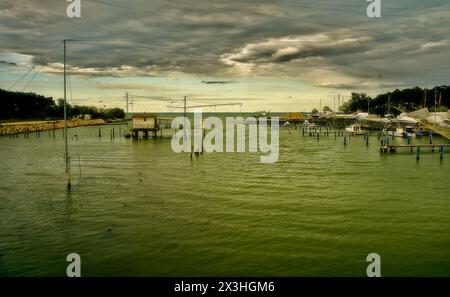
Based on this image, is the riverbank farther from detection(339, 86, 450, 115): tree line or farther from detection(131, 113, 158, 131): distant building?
detection(339, 86, 450, 115): tree line

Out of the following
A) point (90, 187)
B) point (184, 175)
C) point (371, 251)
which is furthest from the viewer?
point (184, 175)

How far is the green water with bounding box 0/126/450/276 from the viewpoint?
17578 mm

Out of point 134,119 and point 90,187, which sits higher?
point 134,119

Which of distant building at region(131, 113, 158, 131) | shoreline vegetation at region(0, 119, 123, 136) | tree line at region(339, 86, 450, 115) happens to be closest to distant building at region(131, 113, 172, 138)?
distant building at region(131, 113, 158, 131)

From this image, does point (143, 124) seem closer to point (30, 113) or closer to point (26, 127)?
point (26, 127)

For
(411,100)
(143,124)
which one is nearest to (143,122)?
(143,124)

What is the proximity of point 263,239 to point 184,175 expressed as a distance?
20.7 metres

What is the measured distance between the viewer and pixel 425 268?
1725 cm

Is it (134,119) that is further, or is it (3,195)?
(134,119)

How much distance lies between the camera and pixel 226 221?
23.8 m

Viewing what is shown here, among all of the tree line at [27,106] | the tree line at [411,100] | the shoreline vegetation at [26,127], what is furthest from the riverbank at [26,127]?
the tree line at [411,100]

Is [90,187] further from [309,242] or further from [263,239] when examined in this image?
[309,242]
